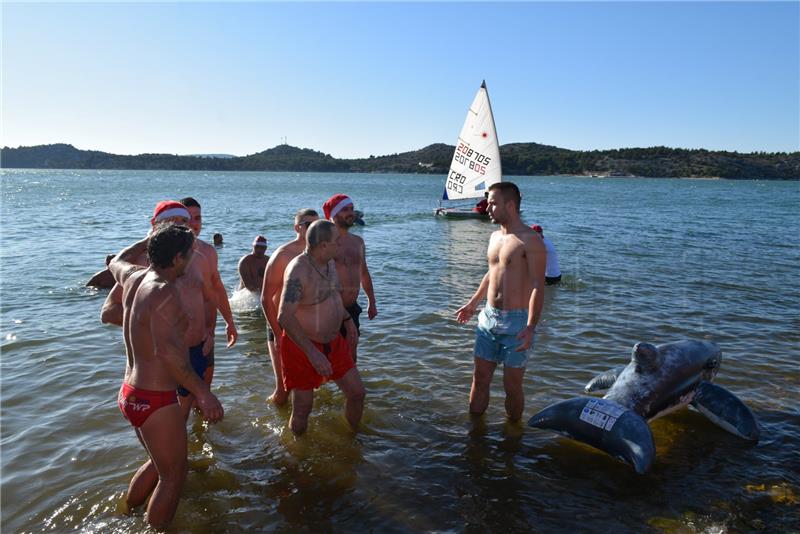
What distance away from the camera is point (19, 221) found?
2995cm

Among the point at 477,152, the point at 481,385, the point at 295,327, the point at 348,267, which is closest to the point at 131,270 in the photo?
the point at 295,327

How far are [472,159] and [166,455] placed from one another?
2847cm

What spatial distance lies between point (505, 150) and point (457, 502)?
175215 millimetres

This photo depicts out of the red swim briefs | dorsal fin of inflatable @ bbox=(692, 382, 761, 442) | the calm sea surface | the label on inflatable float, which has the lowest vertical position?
the calm sea surface

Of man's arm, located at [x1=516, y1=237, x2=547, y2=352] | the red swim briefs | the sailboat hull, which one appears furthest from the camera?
the sailboat hull

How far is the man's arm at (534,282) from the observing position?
15.8 ft

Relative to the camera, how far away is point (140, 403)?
3375mm

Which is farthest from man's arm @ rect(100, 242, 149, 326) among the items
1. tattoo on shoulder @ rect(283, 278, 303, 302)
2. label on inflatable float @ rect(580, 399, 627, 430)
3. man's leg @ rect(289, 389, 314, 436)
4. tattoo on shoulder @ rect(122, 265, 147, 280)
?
label on inflatable float @ rect(580, 399, 627, 430)

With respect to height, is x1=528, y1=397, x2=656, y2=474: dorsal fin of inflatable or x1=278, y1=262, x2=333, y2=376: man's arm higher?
x1=278, y1=262, x2=333, y2=376: man's arm

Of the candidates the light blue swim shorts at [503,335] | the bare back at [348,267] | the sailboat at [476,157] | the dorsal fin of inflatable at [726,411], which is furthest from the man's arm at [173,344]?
the sailboat at [476,157]

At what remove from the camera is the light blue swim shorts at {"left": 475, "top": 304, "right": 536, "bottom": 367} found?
16.6ft

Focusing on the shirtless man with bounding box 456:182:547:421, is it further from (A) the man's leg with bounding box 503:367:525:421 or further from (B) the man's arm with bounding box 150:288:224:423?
(B) the man's arm with bounding box 150:288:224:423

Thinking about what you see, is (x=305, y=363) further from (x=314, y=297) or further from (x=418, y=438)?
(x=418, y=438)

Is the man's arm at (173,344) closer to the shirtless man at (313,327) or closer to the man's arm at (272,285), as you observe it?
the shirtless man at (313,327)
